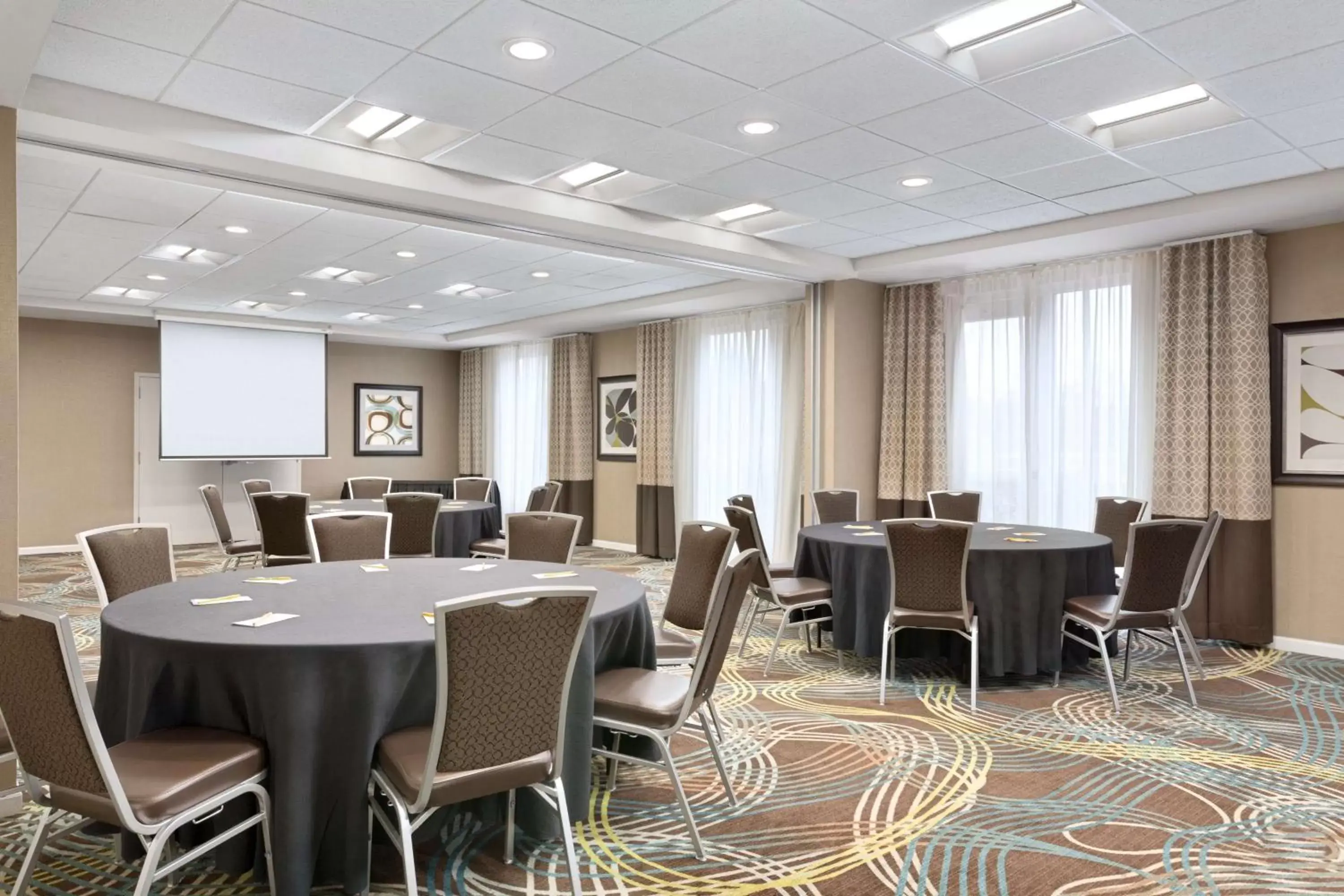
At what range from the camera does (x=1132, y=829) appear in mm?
3246

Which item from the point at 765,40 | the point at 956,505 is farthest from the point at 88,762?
the point at 956,505

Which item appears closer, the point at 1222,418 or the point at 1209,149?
the point at 1209,149

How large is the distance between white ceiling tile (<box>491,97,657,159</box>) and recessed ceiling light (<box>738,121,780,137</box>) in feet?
1.50

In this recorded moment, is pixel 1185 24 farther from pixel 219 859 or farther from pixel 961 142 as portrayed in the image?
pixel 219 859

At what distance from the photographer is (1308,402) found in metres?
5.98

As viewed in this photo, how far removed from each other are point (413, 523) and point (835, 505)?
3.25m

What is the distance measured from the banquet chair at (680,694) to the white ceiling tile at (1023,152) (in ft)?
9.63

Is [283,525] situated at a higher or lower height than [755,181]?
lower

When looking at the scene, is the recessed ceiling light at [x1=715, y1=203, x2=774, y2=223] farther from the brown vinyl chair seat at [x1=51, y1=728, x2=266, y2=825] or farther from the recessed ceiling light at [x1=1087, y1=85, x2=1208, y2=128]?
the brown vinyl chair seat at [x1=51, y1=728, x2=266, y2=825]

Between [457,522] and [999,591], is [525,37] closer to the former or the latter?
[999,591]

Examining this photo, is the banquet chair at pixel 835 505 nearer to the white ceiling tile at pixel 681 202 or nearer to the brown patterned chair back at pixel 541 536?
the white ceiling tile at pixel 681 202

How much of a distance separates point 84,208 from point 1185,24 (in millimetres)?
6109

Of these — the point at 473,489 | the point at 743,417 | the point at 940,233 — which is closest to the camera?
the point at 940,233

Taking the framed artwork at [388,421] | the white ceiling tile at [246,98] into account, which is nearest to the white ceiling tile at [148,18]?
the white ceiling tile at [246,98]
